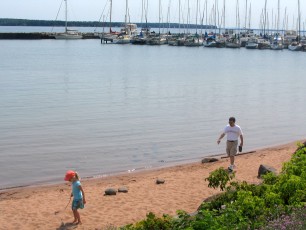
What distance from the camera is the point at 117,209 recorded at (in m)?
13.9

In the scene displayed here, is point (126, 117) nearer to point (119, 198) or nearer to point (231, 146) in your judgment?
point (231, 146)

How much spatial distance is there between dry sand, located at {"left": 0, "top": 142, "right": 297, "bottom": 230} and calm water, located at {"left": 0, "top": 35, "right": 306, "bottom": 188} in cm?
175

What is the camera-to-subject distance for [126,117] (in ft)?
103

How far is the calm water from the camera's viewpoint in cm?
2136

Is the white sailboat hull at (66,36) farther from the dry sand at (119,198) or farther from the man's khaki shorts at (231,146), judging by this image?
the man's khaki shorts at (231,146)

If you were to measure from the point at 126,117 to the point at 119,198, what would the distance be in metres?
16.4

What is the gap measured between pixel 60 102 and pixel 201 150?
1542 centimetres

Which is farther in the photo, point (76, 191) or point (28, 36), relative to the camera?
point (28, 36)

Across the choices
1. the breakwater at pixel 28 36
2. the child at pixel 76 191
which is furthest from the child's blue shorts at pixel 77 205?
the breakwater at pixel 28 36

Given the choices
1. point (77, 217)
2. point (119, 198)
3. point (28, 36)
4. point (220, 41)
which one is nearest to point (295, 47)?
point (220, 41)

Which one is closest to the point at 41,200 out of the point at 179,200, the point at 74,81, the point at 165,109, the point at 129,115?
the point at 179,200

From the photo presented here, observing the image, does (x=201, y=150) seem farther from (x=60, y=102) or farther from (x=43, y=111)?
(x=60, y=102)

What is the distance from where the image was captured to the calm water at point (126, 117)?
21359mm

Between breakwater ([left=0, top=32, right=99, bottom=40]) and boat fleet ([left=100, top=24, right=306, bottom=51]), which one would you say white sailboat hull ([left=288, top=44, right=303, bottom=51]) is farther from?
breakwater ([left=0, top=32, right=99, bottom=40])
